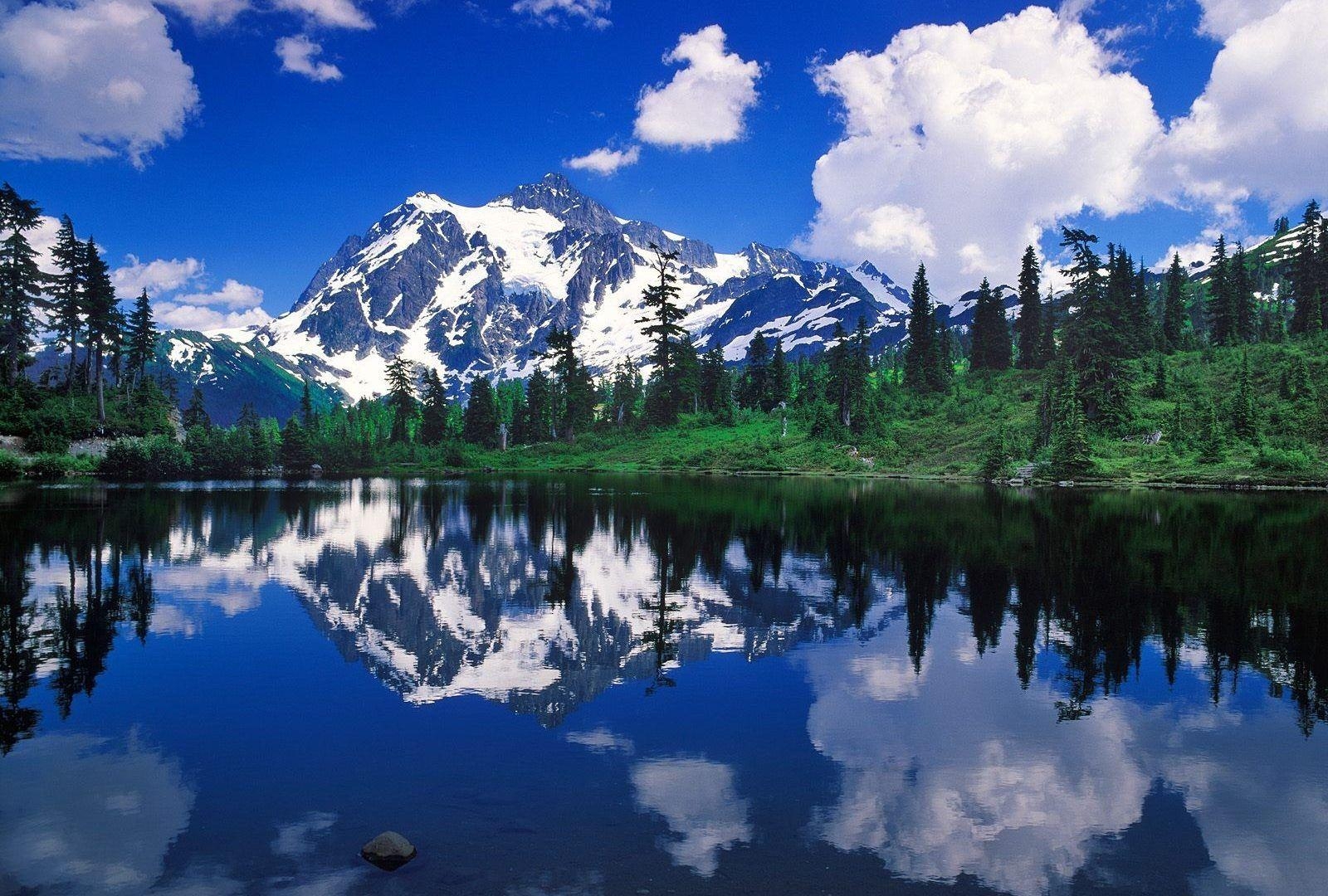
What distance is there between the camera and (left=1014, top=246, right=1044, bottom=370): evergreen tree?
11788cm

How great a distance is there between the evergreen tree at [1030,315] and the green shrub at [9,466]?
393 ft

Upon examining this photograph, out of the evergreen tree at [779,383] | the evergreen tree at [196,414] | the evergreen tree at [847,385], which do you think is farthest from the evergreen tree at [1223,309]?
the evergreen tree at [196,414]

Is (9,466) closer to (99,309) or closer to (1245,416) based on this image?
(99,309)

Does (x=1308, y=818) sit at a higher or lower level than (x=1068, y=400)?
lower

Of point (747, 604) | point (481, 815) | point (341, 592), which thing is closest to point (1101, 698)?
point (747, 604)

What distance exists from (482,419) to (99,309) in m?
59.2

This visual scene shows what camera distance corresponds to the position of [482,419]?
447 ft

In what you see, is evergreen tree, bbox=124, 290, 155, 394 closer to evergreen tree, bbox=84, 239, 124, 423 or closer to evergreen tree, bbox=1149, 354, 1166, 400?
evergreen tree, bbox=84, 239, 124, 423

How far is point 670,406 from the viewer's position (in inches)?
4882

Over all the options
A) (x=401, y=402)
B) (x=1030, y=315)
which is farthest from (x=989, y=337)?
(x=401, y=402)

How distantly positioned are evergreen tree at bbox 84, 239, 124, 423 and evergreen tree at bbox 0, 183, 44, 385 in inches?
212

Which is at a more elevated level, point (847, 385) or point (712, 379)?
point (712, 379)

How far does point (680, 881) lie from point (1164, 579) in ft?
71.1

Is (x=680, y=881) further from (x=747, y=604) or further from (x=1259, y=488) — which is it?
(x=1259, y=488)
